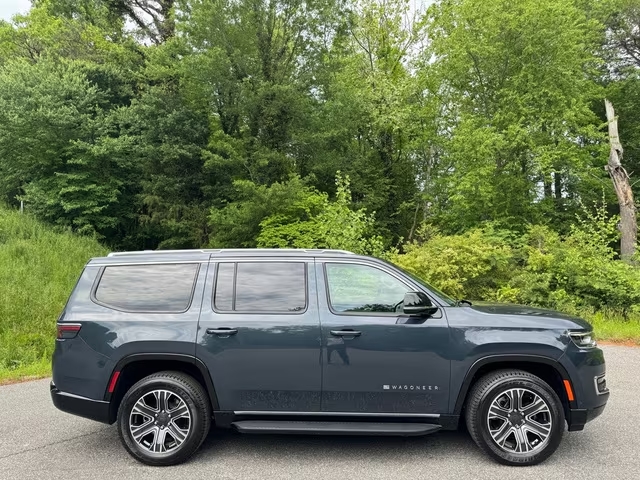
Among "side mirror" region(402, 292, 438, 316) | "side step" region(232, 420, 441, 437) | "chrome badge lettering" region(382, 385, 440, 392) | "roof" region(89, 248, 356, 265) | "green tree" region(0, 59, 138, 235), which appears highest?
"green tree" region(0, 59, 138, 235)

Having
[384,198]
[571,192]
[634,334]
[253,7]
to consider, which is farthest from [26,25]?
[634,334]

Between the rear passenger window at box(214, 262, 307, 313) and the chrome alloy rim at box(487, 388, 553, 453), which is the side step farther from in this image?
the rear passenger window at box(214, 262, 307, 313)

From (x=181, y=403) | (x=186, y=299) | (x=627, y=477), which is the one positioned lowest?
(x=627, y=477)

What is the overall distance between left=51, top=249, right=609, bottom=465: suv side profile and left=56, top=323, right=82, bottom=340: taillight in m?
0.01

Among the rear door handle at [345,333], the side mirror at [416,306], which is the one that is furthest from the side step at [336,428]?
the side mirror at [416,306]

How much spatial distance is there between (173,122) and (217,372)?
1826cm

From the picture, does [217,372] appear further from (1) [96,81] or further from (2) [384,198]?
(1) [96,81]

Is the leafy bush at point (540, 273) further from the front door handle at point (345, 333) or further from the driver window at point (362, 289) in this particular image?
the front door handle at point (345, 333)

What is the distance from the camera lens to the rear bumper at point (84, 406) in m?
4.10

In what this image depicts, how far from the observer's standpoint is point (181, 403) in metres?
4.07

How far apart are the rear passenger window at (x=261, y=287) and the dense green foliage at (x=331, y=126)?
9.88 metres

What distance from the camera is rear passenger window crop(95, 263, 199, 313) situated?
4266 mm

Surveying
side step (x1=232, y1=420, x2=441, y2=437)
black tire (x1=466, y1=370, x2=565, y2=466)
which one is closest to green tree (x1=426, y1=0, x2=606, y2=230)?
black tire (x1=466, y1=370, x2=565, y2=466)

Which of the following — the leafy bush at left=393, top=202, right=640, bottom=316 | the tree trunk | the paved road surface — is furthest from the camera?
the tree trunk
